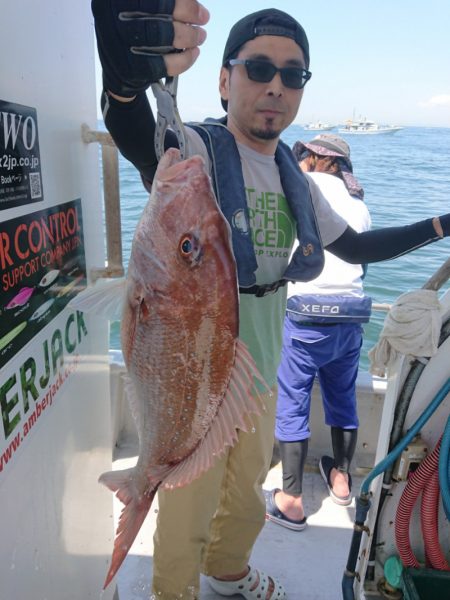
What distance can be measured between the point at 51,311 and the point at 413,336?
142 centimetres

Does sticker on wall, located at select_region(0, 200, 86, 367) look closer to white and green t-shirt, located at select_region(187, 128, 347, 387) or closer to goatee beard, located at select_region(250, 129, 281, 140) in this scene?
white and green t-shirt, located at select_region(187, 128, 347, 387)

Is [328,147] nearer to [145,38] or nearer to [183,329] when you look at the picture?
[145,38]

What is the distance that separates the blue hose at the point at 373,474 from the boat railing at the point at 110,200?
1338mm

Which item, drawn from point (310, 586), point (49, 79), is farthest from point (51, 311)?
point (310, 586)

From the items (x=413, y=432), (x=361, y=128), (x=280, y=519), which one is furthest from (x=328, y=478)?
(x=361, y=128)

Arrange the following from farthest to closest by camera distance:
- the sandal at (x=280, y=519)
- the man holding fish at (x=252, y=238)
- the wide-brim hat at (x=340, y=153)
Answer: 1. the wide-brim hat at (x=340, y=153)
2. the sandal at (x=280, y=519)
3. the man holding fish at (x=252, y=238)

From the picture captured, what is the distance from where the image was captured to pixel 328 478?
3322 mm

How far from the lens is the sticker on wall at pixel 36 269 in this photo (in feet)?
3.50

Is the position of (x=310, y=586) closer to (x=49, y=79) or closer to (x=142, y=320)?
(x=142, y=320)

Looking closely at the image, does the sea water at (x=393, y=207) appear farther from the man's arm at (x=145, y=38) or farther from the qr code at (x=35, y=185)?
the man's arm at (x=145, y=38)

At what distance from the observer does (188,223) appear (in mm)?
1111

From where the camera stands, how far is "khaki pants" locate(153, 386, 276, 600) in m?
1.91

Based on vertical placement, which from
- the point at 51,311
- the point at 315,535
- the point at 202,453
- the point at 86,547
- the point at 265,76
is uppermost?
the point at 265,76

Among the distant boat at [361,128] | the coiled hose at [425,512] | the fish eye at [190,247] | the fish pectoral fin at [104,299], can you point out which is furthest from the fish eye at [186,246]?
the distant boat at [361,128]
